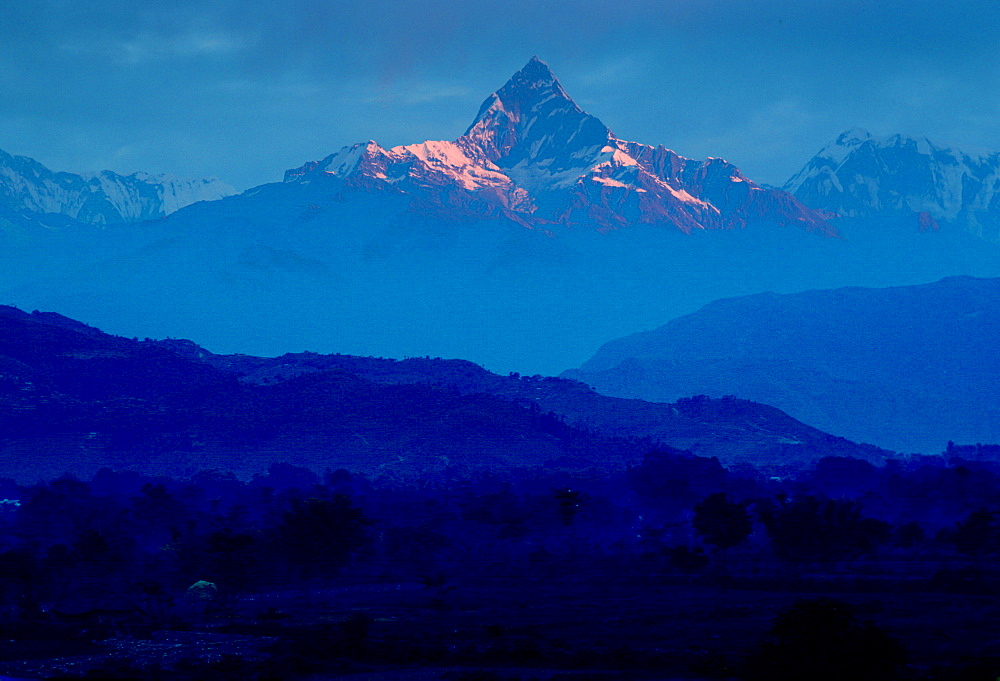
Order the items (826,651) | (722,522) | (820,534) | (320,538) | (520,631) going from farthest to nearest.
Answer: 1. (820,534)
2. (722,522)
3. (320,538)
4. (520,631)
5. (826,651)

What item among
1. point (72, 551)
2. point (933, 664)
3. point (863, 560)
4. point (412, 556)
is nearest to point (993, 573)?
point (863, 560)

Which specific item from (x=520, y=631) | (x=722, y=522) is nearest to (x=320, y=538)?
(x=722, y=522)

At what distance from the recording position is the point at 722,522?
142m

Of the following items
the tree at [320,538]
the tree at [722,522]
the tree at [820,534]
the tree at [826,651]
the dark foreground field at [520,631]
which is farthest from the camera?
the tree at [820,534]

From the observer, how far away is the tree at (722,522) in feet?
463

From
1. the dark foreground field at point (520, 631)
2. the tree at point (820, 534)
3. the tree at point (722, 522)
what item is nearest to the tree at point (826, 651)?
the dark foreground field at point (520, 631)

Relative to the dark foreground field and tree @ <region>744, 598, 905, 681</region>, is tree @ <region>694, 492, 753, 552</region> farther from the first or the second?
tree @ <region>744, 598, 905, 681</region>

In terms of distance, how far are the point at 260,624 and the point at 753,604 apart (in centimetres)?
3709

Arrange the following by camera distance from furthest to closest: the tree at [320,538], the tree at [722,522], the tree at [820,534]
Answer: the tree at [820,534] → the tree at [722,522] → the tree at [320,538]

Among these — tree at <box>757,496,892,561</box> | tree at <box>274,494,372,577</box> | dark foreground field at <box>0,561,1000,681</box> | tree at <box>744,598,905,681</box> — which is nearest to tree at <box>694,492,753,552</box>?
tree at <box>757,496,892,561</box>

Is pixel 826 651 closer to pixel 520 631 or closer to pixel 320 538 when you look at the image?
pixel 520 631

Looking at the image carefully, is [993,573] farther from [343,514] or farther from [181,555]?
[181,555]

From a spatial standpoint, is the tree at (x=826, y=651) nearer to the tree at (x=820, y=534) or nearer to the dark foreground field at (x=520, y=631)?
the dark foreground field at (x=520, y=631)

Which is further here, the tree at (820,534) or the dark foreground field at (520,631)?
the tree at (820,534)
